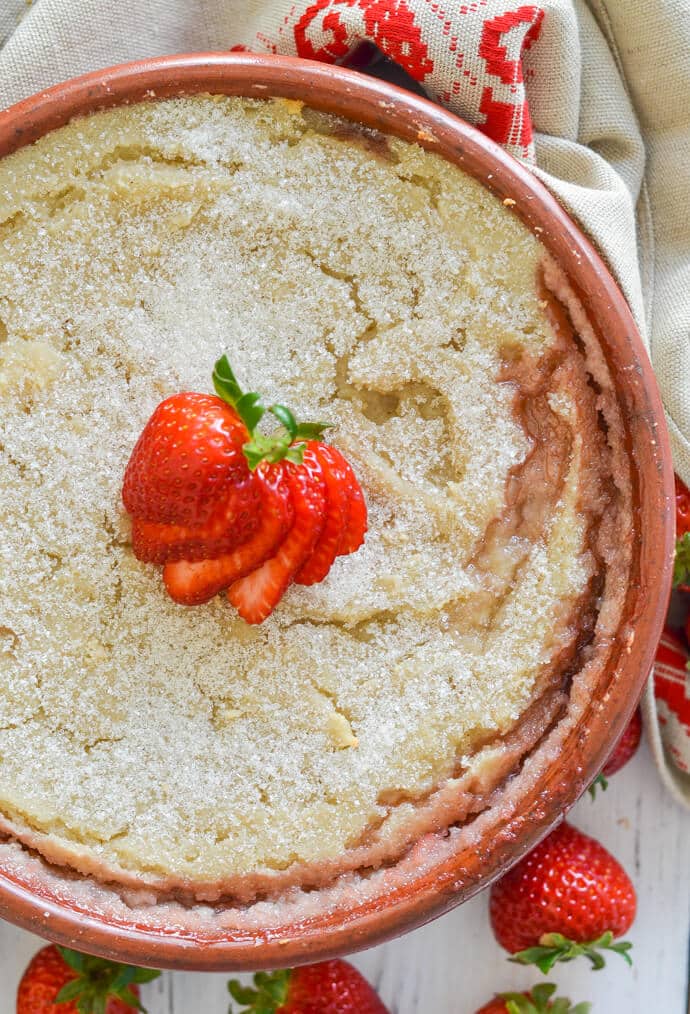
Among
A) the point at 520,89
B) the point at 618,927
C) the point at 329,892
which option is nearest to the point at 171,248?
the point at 520,89

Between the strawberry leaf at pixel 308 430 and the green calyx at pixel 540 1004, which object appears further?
the green calyx at pixel 540 1004

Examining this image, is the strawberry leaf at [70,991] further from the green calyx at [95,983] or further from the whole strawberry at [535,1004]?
the whole strawberry at [535,1004]

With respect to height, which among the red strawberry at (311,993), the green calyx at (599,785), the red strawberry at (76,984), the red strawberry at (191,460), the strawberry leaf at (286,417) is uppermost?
the strawberry leaf at (286,417)

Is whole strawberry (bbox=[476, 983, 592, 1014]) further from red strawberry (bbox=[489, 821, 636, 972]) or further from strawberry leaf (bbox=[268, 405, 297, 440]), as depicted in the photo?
strawberry leaf (bbox=[268, 405, 297, 440])

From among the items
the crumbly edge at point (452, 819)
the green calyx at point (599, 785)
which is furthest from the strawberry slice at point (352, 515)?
the green calyx at point (599, 785)

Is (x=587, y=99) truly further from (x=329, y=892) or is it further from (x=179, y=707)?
(x=329, y=892)

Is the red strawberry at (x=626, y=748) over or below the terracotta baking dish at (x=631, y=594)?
below

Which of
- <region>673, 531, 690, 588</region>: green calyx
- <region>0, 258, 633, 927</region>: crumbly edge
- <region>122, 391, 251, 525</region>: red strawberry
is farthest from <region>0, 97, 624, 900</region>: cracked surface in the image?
<region>673, 531, 690, 588</region>: green calyx
